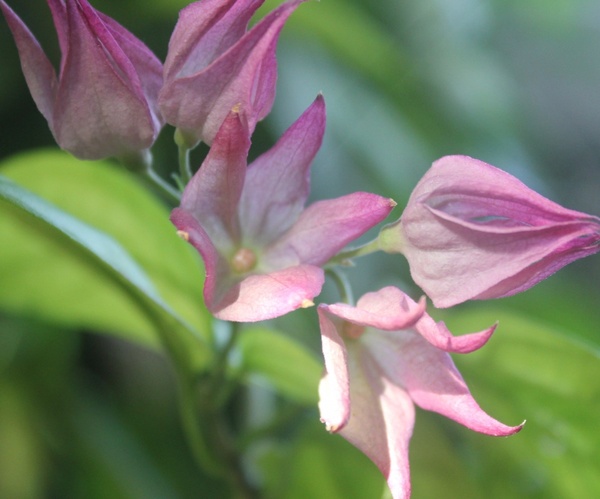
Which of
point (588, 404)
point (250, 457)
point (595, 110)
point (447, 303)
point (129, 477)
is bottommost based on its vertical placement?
point (129, 477)

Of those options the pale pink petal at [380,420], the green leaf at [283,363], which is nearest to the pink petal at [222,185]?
the pale pink petal at [380,420]

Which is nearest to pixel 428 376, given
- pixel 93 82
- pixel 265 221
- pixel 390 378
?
pixel 390 378

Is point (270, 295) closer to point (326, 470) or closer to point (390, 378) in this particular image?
point (390, 378)

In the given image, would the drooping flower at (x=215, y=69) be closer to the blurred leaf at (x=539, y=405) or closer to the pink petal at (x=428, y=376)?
the pink petal at (x=428, y=376)

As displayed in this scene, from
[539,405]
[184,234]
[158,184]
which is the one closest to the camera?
[184,234]

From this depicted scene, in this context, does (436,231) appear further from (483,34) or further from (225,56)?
(483,34)

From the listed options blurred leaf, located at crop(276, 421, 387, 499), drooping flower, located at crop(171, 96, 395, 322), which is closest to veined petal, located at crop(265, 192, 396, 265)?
drooping flower, located at crop(171, 96, 395, 322)

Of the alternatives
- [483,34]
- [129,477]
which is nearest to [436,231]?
[129,477]
